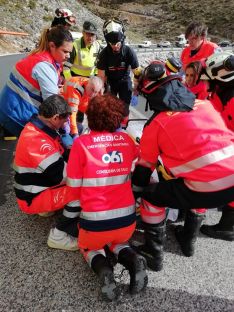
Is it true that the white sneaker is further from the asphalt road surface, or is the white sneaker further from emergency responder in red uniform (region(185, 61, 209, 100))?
emergency responder in red uniform (region(185, 61, 209, 100))

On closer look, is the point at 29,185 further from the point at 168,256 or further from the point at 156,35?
the point at 156,35

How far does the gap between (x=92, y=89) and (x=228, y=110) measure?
1450 mm

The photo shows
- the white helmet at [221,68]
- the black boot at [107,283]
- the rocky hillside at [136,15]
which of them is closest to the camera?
the black boot at [107,283]

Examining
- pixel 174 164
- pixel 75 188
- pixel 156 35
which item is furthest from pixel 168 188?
pixel 156 35

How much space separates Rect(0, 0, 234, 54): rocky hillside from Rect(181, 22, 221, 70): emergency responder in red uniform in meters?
23.4

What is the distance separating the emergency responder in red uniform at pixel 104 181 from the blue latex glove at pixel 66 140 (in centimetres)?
113

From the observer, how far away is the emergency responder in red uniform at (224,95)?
10.7 feet

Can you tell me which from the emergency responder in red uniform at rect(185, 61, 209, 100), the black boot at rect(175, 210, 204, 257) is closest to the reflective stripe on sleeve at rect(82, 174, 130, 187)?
the black boot at rect(175, 210, 204, 257)

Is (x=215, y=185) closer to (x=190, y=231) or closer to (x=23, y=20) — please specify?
(x=190, y=231)

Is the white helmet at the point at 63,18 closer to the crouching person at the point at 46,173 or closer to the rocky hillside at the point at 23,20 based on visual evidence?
A: the crouching person at the point at 46,173

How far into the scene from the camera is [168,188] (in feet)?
8.86

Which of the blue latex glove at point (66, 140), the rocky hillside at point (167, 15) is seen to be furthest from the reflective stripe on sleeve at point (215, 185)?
the rocky hillside at point (167, 15)

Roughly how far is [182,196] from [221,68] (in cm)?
127

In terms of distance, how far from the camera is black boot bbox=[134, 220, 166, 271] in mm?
2863
